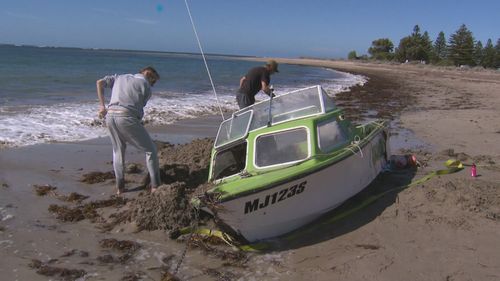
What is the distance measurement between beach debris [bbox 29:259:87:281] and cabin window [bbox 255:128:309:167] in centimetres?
245

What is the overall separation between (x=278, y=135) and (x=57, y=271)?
310 cm

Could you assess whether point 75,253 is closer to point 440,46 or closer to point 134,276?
point 134,276

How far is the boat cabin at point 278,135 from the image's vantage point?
19.3 ft

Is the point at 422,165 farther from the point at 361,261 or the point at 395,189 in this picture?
the point at 361,261

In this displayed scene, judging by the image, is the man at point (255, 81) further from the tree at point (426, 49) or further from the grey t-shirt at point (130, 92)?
the tree at point (426, 49)

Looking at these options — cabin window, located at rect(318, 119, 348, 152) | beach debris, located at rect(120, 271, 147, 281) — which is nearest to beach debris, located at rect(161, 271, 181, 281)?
beach debris, located at rect(120, 271, 147, 281)

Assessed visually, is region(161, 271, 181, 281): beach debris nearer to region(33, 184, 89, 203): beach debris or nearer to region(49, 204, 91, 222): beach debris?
region(49, 204, 91, 222): beach debris

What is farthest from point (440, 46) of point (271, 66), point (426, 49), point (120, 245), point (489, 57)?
point (120, 245)

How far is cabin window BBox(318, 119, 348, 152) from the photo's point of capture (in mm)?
6051

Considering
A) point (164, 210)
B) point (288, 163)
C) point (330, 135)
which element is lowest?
point (164, 210)

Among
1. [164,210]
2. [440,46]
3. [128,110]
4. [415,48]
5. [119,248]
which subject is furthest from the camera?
[440,46]

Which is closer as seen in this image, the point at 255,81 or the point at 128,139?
the point at 128,139

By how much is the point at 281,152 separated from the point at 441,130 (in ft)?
27.5

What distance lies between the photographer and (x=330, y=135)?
20.7 feet
